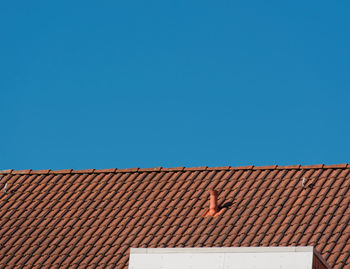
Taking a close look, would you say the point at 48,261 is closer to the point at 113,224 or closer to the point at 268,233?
the point at 113,224

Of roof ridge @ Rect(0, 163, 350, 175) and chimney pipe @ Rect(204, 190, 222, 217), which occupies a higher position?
roof ridge @ Rect(0, 163, 350, 175)

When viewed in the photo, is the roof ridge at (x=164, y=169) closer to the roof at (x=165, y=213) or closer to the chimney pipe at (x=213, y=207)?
the roof at (x=165, y=213)

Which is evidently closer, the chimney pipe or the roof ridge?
the chimney pipe

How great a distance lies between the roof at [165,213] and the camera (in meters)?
26.6

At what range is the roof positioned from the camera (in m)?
26.6

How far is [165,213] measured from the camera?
28.9 m

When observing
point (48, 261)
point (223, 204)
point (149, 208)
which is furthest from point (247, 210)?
point (48, 261)

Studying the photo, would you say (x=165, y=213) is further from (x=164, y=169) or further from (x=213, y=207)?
(x=164, y=169)

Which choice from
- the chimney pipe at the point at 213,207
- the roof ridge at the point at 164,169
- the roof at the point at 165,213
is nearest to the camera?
the roof at the point at 165,213

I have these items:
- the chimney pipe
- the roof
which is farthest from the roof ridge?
the chimney pipe

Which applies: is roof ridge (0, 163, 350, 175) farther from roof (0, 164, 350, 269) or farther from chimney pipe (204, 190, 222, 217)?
chimney pipe (204, 190, 222, 217)

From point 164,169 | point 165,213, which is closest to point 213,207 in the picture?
point 165,213

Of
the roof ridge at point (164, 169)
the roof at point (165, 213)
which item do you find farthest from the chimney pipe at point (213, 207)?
the roof ridge at point (164, 169)

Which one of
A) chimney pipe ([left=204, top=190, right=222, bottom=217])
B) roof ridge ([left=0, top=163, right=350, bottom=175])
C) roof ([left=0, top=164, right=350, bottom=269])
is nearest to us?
roof ([left=0, top=164, right=350, bottom=269])
